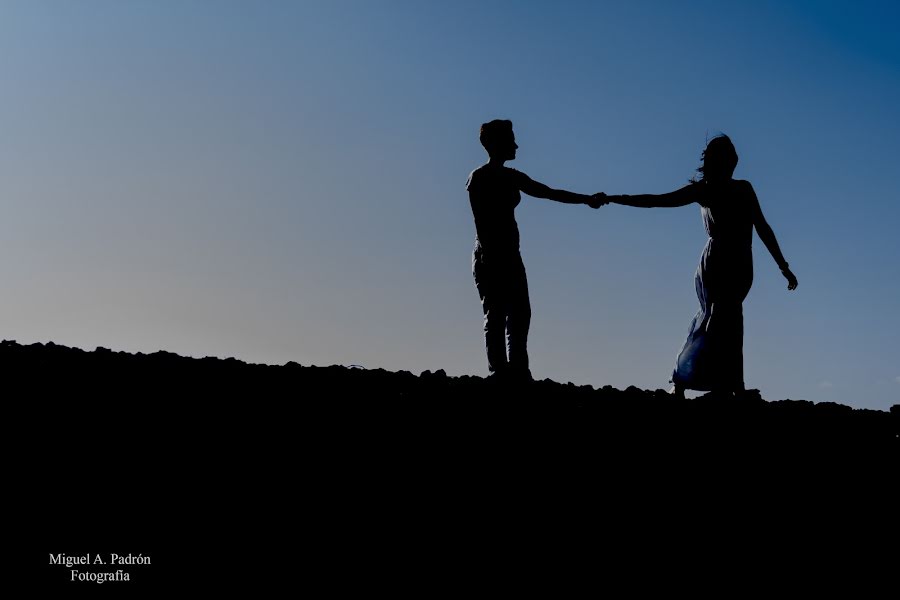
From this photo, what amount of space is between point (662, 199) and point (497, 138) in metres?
2.19

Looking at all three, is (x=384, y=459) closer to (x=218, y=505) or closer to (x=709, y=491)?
(x=218, y=505)

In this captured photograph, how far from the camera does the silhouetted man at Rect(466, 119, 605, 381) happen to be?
1191 cm

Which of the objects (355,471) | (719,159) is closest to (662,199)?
(719,159)

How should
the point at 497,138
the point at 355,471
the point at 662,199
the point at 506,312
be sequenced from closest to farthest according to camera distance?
the point at 355,471 < the point at 497,138 < the point at 506,312 < the point at 662,199

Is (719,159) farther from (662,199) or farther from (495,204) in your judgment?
(495,204)

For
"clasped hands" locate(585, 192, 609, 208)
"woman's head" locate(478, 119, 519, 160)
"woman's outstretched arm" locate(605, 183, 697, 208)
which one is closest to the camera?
"woman's head" locate(478, 119, 519, 160)

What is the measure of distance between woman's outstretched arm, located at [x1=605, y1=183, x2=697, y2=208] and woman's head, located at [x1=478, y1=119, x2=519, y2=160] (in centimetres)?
194

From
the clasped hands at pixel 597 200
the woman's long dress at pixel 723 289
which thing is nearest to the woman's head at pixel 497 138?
the clasped hands at pixel 597 200

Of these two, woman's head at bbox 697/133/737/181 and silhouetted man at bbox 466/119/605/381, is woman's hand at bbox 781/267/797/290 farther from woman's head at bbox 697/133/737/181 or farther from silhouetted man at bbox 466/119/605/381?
silhouetted man at bbox 466/119/605/381

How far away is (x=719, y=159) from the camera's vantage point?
12.3 m

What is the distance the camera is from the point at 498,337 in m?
12.0

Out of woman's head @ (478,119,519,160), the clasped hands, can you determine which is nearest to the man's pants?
woman's head @ (478,119,519,160)

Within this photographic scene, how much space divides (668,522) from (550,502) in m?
1.13

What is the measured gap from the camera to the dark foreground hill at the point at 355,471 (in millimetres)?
7746
